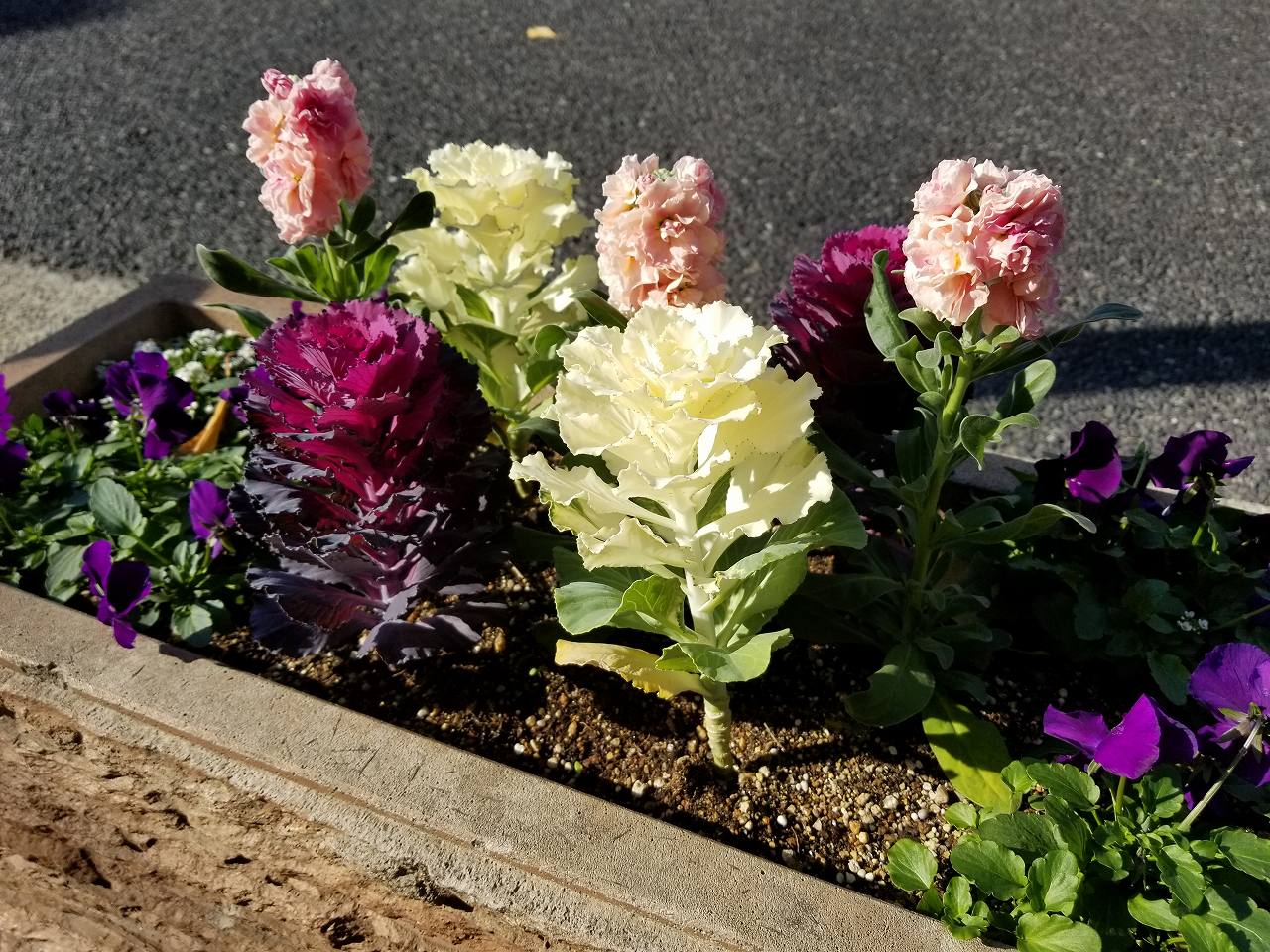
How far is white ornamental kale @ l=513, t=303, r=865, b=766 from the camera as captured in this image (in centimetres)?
106

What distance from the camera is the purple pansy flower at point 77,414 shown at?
Result: 6.36 feet

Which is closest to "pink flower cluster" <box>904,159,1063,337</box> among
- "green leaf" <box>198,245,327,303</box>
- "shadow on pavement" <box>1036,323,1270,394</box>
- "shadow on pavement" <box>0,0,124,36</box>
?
"green leaf" <box>198,245,327,303</box>

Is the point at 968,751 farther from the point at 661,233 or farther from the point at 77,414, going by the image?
the point at 77,414

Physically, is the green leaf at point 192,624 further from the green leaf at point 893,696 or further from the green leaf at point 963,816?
the green leaf at point 963,816

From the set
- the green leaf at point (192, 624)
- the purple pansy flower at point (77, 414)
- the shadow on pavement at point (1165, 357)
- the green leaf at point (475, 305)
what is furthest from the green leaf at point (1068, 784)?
the shadow on pavement at point (1165, 357)

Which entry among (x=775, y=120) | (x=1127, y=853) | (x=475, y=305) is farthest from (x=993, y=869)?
(x=775, y=120)

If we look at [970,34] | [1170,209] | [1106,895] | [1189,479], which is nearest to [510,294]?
[1189,479]

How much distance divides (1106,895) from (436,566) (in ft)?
3.21

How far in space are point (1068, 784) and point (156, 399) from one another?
5.26 ft

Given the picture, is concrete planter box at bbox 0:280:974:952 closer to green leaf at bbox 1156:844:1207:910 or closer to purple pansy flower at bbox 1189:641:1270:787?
green leaf at bbox 1156:844:1207:910

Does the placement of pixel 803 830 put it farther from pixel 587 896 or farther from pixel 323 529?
pixel 323 529

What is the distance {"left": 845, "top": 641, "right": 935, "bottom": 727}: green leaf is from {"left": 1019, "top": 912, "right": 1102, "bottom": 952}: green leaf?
0.33 metres

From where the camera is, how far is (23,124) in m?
4.48

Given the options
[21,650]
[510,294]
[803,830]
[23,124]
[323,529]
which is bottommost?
[23,124]
